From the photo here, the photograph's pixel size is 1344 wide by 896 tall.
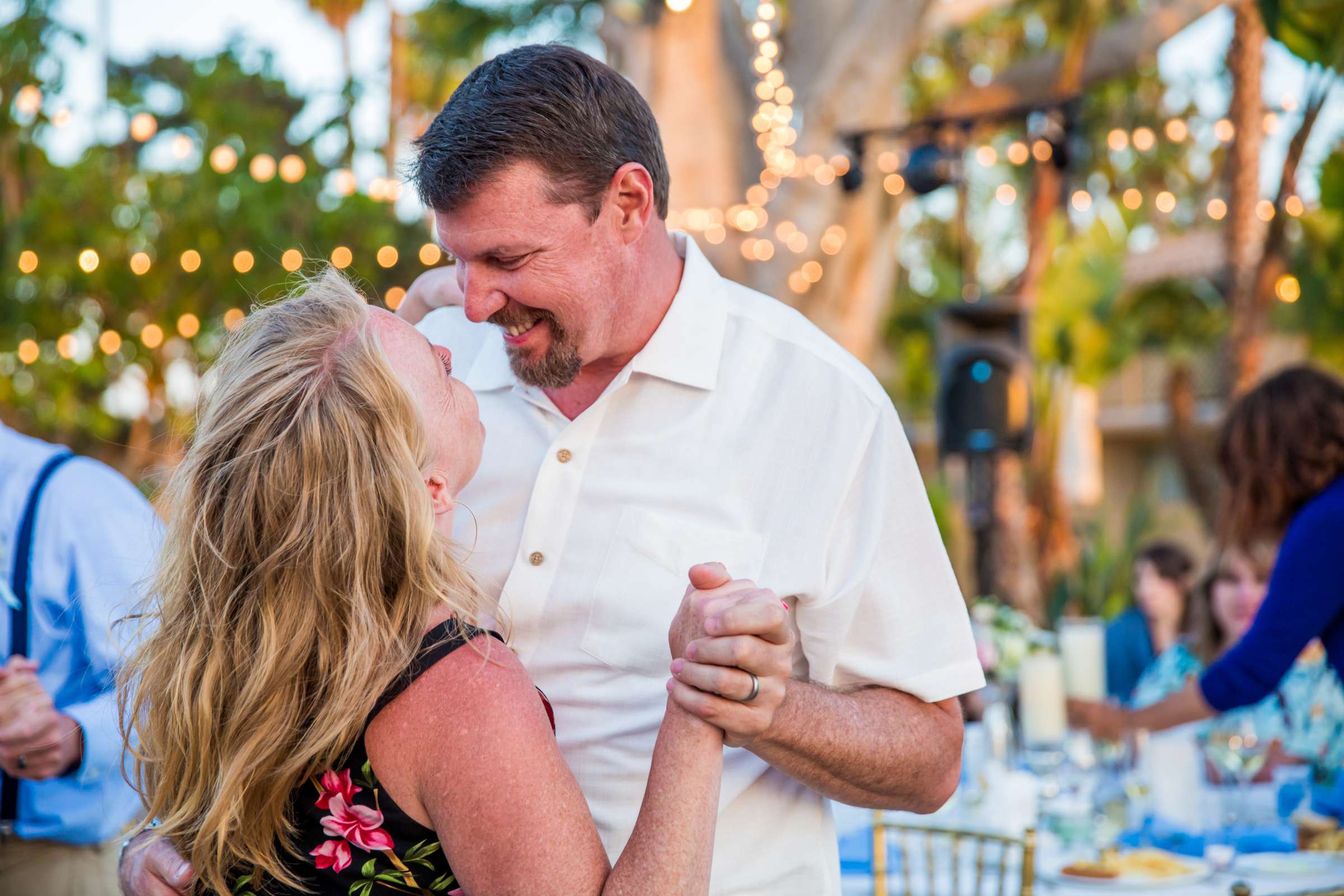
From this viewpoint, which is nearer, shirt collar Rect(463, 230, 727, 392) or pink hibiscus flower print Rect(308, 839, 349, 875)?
pink hibiscus flower print Rect(308, 839, 349, 875)

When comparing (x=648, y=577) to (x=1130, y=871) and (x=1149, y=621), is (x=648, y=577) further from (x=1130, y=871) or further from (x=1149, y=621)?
(x=1149, y=621)

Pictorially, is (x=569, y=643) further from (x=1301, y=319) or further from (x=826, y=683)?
(x=1301, y=319)

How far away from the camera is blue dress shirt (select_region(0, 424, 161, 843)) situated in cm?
232

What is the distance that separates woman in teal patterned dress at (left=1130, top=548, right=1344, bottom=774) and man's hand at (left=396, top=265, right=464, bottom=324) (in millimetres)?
2645

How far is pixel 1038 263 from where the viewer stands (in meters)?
11.5

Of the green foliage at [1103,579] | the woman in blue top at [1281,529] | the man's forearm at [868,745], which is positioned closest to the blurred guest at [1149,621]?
the woman in blue top at [1281,529]

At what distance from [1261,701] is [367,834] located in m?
2.96

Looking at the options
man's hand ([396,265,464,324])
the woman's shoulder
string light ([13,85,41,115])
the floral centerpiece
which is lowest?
the woman's shoulder

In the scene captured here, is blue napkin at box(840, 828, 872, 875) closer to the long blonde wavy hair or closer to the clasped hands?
the clasped hands

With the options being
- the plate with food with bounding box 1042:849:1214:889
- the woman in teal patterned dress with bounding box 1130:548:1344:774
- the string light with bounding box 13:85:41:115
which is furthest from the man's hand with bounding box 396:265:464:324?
the string light with bounding box 13:85:41:115

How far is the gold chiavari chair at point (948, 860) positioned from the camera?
8.80 ft

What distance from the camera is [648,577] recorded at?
1789 millimetres

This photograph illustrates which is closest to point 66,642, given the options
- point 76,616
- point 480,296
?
point 76,616

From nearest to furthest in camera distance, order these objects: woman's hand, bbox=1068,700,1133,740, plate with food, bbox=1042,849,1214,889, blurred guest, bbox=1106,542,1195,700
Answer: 1. plate with food, bbox=1042,849,1214,889
2. woman's hand, bbox=1068,700,1133,740
3. blurred guest, bbox=1106,542,1195,700
